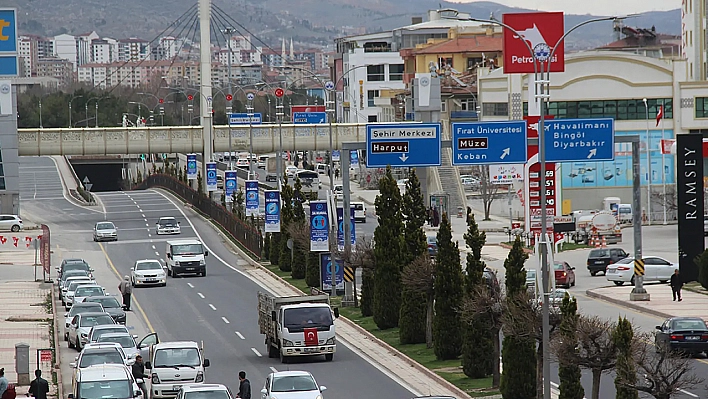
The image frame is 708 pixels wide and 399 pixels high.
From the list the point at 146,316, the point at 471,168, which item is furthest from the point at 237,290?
the point at 471,168

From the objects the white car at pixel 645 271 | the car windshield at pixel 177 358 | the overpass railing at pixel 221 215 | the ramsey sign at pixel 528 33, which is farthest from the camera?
the overpass railing at pixel 221 215

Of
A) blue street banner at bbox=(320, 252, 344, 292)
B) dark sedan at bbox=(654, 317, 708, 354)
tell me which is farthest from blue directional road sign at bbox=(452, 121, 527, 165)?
blue street banner at bbox=(320, 252, 344, 292)

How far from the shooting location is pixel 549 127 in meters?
39.5

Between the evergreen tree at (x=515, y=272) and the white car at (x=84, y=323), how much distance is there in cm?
1442

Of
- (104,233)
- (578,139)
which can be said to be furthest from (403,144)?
(104,233)

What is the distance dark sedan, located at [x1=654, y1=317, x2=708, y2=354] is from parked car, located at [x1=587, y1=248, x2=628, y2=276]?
2440cm

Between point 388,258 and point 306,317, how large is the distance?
6.11 m

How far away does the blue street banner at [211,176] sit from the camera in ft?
284

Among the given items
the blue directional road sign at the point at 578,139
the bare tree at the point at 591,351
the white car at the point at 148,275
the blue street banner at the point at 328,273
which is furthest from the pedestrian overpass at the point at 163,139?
the bare tree at the point at 591,351

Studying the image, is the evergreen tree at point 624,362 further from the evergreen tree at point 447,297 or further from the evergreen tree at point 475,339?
the evergreen tree at point 447,297

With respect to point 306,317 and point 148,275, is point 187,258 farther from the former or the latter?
point 306,317

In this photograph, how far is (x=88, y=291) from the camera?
Result: 46594 millimetres

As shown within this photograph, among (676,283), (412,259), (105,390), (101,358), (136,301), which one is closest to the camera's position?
(105,390)

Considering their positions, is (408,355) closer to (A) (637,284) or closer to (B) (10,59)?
(A) (637,284)
